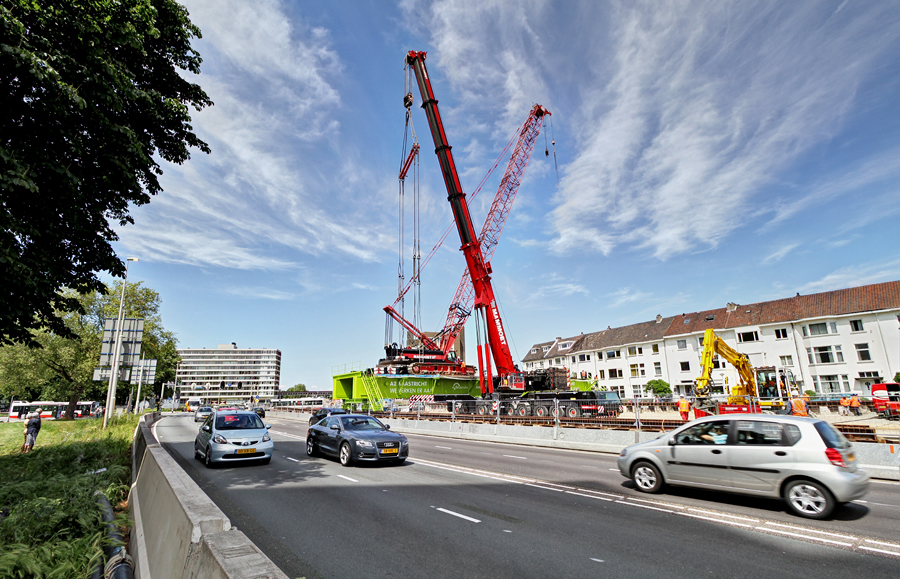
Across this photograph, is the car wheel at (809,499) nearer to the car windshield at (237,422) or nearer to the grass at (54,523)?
the grass at (54,523)

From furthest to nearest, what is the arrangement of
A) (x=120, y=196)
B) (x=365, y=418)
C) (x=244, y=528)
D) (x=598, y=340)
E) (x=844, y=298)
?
(x=598, y=340), (x=844, y=298), (x=365, y=418), (x=120, y=196), (x=244, y=528)

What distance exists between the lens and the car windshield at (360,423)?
1285 centimetres

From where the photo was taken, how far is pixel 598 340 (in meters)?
66.9

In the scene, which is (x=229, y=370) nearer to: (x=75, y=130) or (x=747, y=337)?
(x=747, y=337)

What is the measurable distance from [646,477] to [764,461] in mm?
2165

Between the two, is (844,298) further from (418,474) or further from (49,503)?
(49,503)

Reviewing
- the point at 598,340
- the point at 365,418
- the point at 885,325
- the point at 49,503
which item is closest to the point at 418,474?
the point at 365,418

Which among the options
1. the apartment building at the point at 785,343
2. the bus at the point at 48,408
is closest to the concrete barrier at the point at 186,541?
the apartment building at the point at 785,343

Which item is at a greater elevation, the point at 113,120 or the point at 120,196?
the point at 113,120

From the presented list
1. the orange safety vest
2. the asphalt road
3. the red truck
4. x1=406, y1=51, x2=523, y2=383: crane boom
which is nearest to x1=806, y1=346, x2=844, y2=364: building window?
the red truck

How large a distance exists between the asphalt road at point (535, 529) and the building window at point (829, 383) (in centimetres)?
4033

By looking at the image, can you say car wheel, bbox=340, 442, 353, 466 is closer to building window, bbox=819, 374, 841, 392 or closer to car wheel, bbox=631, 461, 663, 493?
car wheel, bbox=631, 461, 663, 493

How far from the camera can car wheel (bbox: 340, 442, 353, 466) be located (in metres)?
11.9

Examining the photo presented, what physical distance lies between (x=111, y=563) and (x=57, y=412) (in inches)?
2740
